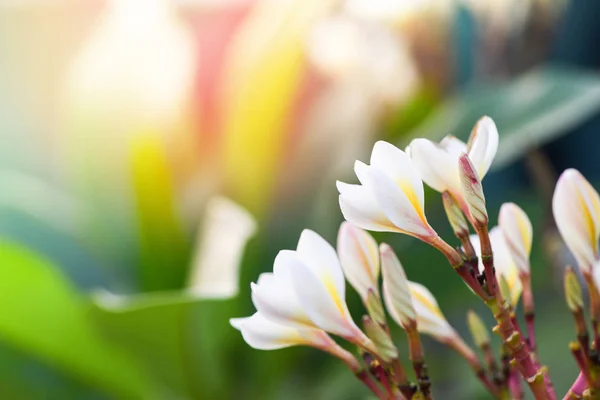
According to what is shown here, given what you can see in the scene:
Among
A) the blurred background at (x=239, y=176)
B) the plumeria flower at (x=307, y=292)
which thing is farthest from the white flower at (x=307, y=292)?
the blurred background at (x=239, y=176)

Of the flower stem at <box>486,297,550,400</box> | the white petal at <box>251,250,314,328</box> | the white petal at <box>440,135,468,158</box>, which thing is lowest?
the flower stem at <box>486,297,550,400</box>

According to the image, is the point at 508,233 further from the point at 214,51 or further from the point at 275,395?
the point at 214,51

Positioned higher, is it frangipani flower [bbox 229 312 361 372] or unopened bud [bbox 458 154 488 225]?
unopened bud [bbox 458 154 488 225]

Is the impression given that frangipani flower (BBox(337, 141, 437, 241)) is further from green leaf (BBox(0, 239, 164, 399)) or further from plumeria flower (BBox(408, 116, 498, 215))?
green leaf (BBox(0, 239, 164, 399))

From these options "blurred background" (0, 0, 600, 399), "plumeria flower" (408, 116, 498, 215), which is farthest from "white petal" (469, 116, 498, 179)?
"blurred background" (0, 0, 600, 399)

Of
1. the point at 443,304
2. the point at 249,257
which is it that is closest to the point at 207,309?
the point at 249,257

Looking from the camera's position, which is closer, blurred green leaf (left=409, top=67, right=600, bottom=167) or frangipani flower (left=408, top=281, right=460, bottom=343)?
frangipani flower (left=408, top=281, right=460, bottom=343)

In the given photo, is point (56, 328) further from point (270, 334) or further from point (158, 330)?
point (270, 334)

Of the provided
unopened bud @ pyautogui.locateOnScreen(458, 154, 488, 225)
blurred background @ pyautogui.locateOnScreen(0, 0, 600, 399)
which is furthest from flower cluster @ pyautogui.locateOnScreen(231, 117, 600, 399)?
blurred background @ pyautogui.locateOnScreen(0, 0, 600, 399)
